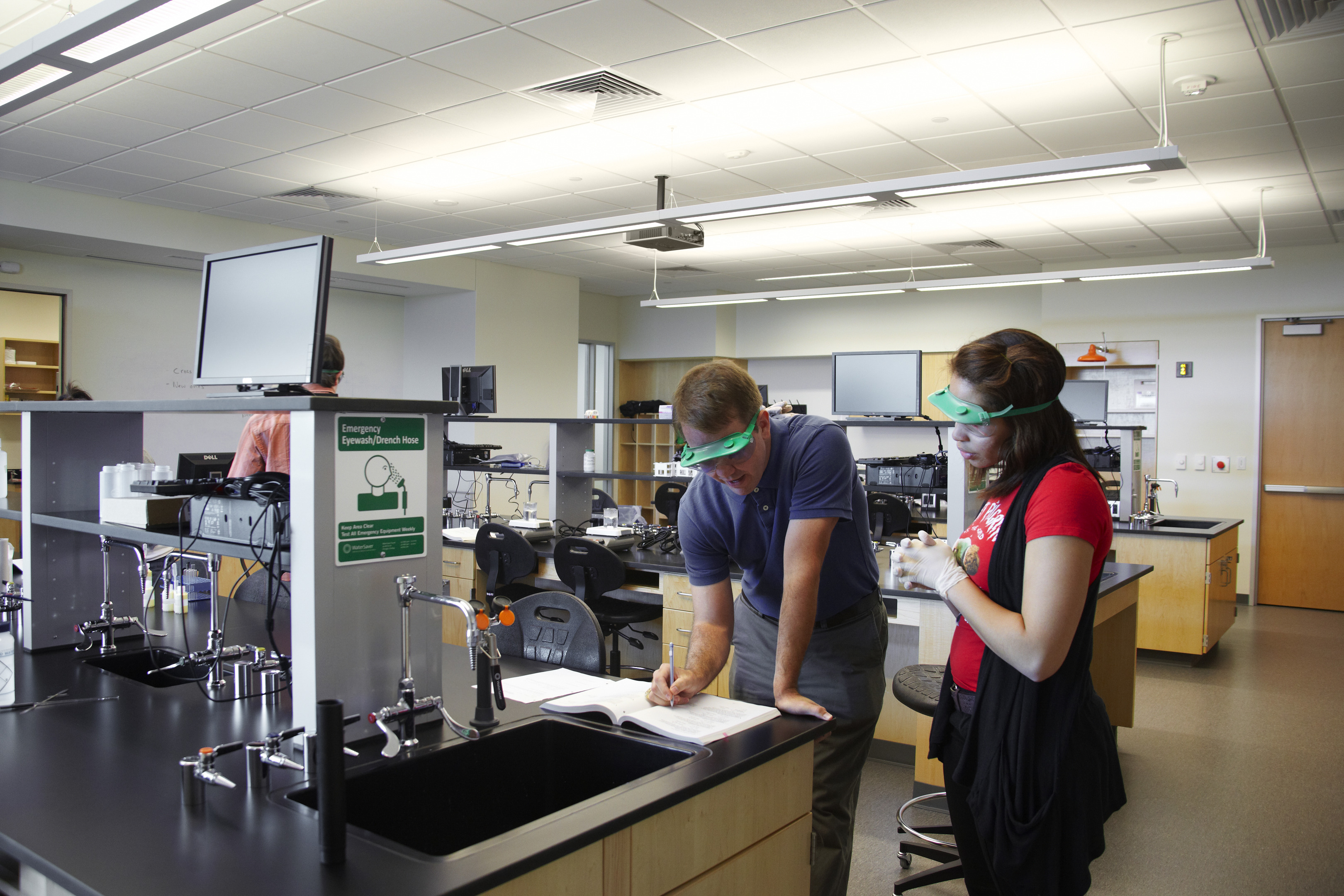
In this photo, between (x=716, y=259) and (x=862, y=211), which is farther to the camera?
(x=716, y=259)

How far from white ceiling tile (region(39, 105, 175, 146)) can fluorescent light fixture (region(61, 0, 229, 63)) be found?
2051 millimetres

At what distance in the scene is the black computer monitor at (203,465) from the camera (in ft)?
10.5

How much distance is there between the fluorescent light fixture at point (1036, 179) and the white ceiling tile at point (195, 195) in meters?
4.58

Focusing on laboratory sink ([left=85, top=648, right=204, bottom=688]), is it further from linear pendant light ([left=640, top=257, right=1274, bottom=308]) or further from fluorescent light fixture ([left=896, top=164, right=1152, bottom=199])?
linear pendant light ([left=640, top=257, right=1274, bottom=308])

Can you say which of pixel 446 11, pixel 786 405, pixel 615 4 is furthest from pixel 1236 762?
pixel 446 11

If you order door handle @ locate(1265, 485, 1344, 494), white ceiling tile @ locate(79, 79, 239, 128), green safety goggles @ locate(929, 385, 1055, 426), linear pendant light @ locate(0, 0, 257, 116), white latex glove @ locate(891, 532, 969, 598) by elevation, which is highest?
white ceiling tile @ locate(79, 79, 239, 128)

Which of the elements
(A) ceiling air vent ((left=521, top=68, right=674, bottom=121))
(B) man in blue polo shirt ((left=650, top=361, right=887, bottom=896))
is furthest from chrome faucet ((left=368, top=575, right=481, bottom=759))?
(A) ceiling air vent ((left=521, top=68, right=674, bottom=121))

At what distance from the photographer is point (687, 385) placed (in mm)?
1743

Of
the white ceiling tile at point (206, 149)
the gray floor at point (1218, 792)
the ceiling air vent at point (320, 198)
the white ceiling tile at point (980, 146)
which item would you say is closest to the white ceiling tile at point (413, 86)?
the white ceiling tile at point (206, 149)

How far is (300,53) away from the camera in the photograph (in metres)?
3.82

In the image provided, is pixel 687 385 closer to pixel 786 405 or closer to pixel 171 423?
pixel 786 405

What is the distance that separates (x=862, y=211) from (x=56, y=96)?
4.66m

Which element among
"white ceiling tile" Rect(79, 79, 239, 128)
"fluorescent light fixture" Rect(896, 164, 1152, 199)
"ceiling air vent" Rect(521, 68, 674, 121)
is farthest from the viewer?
"white ceiling tile" Rect(79, 79, 239, 128)

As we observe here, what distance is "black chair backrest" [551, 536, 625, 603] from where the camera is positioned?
397 centimetres
